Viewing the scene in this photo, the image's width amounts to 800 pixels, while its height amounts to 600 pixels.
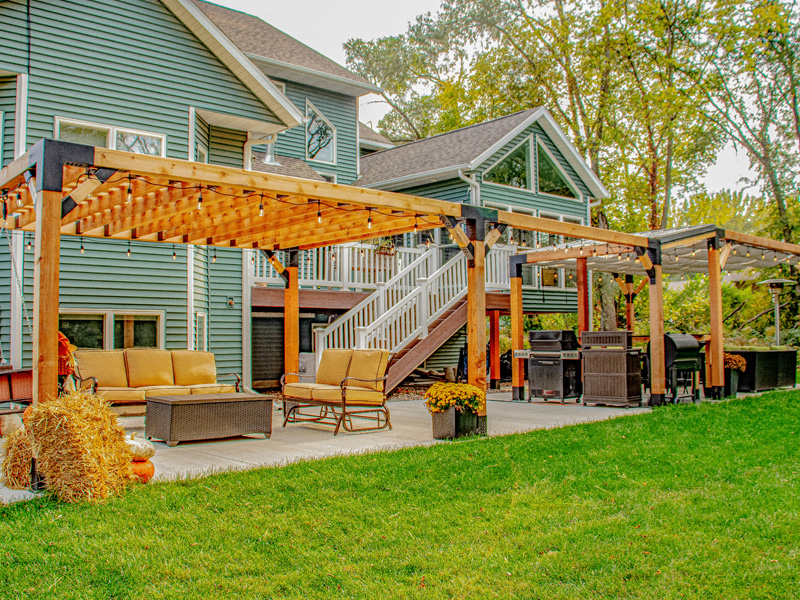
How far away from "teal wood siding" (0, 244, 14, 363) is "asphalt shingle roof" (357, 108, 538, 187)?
952cm

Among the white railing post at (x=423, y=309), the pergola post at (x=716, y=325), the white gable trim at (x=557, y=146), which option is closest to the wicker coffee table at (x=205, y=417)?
the white railing post at (x=423, y=309)

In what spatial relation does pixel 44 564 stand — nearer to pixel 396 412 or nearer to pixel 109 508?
pixel 109 508

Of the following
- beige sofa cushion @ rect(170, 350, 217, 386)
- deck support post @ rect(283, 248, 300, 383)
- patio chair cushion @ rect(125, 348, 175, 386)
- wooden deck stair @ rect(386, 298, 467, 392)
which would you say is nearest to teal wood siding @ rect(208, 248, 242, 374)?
deck support post @ rect(283, 248, 300, 383)

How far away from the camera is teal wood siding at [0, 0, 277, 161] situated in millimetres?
10039

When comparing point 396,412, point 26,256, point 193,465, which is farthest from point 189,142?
point 193,465

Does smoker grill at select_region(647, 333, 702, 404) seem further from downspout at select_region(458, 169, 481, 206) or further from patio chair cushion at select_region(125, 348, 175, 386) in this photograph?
patio chair cushion at select_region(125, 348, 175, 386)

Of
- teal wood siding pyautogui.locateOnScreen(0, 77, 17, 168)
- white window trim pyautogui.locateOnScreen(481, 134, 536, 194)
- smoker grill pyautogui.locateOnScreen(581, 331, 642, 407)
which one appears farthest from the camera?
white window trim pyautogui.locateOnScreen(481, 134, 536, 194)

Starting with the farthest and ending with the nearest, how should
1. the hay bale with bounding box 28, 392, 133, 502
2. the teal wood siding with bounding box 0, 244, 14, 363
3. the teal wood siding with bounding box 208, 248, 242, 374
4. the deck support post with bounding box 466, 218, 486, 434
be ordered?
1. the teal wood siding with bounding box 208, 248, 242, 374
2. the teal wood siding with bounding box 0, 244, 14, 363
3. the deck support post with bounding box 466, 218, 486, 434
4. the hay bale with bounding box 28, 392, 133, 502

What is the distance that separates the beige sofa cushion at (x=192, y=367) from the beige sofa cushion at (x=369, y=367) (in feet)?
6.84

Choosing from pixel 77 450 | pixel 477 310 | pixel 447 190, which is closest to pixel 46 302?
pixel 77 450

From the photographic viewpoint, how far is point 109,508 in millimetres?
4699

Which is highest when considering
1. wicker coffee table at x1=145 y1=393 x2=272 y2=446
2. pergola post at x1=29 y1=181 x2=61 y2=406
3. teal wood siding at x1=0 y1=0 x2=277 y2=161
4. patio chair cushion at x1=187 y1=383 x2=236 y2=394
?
teal wood siding at x1=0 y1=0 x2=277 y2=161

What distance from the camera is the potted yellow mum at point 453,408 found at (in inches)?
303

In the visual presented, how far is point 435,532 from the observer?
421 centimetres
